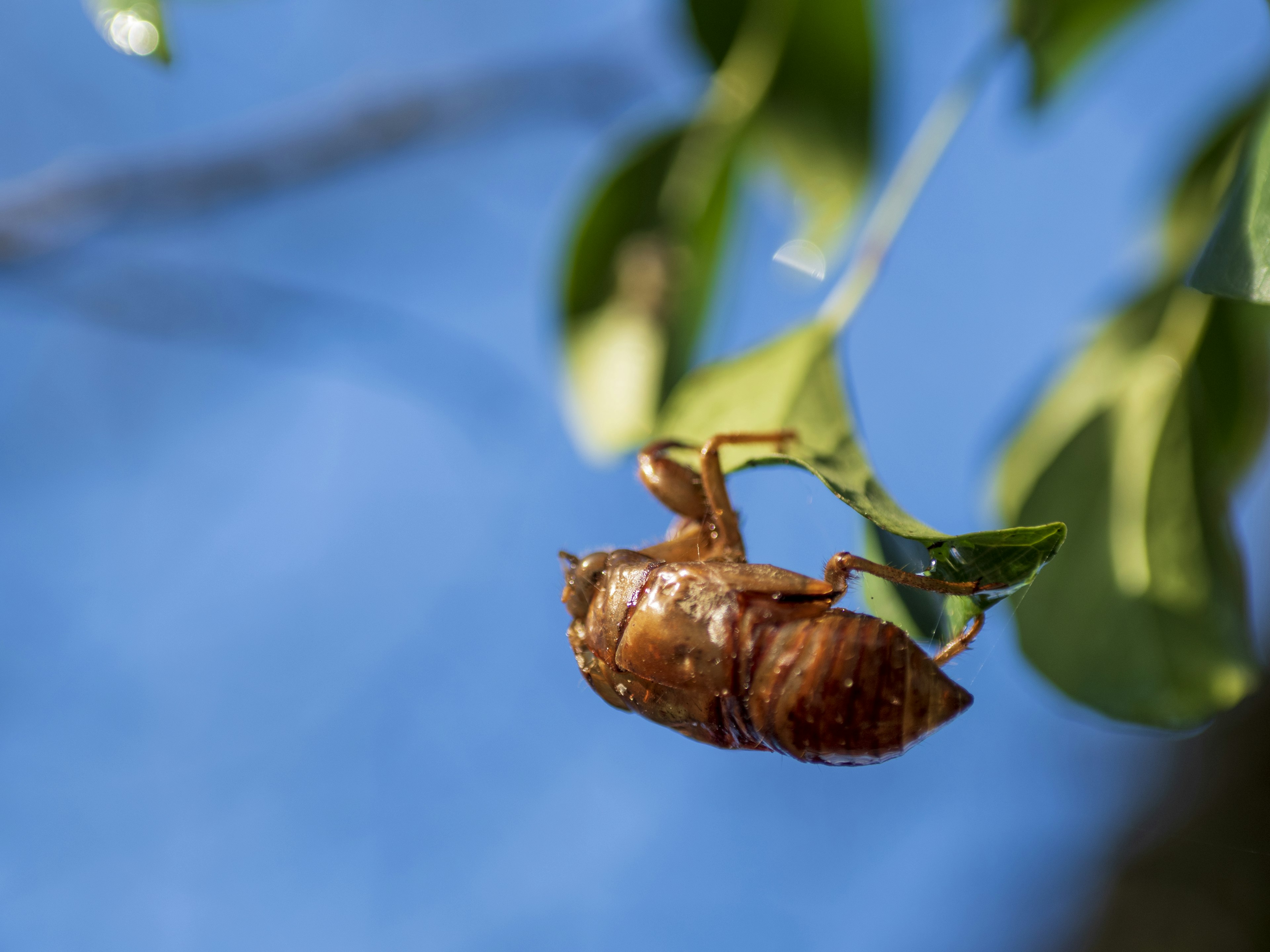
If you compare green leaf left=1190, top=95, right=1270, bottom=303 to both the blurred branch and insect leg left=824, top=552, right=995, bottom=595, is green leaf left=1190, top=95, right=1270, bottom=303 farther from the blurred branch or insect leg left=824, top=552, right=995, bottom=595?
the blurred branch

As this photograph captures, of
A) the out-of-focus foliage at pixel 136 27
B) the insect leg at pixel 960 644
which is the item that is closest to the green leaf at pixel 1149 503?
the insect leg at pixel 960 644

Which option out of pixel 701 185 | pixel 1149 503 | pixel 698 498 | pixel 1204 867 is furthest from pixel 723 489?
pixel 1204 867

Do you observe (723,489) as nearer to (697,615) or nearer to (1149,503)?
(697,615)

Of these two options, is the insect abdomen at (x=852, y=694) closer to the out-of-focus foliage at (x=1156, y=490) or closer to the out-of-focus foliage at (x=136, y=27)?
the out-of-focus foliage at (x=1156, y=490)

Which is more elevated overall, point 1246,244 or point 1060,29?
point 1060,29

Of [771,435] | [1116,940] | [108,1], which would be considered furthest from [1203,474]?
[1116,940]

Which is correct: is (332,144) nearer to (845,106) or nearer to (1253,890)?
(845,106)
